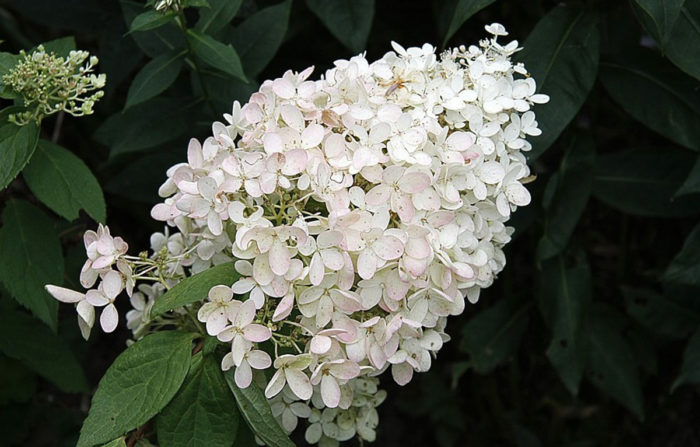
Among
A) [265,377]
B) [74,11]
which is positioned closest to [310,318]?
[265,377]

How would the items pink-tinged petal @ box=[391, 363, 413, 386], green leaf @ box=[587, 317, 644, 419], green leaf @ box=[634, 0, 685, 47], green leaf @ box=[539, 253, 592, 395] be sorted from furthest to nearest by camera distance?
green leaf @ box=[587, 317, 644, 419], green leaf @ box=[539, 253, 592, 395], green leaf @ box=[634, 0, 685, 47], pink-tinged petal @ box=[391, 363, 413, 386]

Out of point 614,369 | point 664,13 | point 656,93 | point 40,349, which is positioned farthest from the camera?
point 614,369

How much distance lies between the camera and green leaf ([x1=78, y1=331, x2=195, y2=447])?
3.71 feet

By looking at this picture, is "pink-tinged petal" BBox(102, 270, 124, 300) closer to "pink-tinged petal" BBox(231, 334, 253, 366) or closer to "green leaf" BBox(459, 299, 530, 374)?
"pink-tinged petal" BBox(231, 334, 253, 366)

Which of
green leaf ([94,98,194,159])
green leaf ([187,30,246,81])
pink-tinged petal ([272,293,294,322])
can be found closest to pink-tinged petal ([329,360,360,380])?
pink-tinged petal ([272,293,294,322])

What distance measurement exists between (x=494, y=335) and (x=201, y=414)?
4.01ft

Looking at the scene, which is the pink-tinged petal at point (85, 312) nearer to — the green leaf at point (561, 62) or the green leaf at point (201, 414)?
the green leaf at point (201, 414)

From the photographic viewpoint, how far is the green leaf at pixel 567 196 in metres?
1.85

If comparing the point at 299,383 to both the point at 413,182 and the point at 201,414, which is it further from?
the point at 413,182

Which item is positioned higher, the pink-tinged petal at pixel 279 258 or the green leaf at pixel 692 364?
the pink-tinged petal at pixel 279 258

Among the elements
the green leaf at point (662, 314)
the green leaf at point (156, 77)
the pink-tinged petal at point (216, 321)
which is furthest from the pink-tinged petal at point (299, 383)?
the green leaf at point (662, 314)

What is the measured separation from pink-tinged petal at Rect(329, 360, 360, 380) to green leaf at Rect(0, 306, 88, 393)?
Result: 2.98 ft

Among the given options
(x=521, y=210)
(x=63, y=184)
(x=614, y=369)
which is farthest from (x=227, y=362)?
(x=614, y=369)

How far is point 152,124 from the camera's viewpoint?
184 cm
